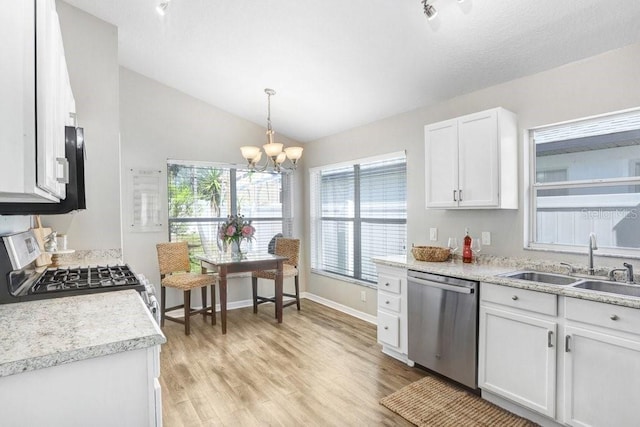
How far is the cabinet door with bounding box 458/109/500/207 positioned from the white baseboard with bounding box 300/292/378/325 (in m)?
1.95

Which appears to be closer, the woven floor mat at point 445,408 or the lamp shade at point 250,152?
the woven floor mat at point 445,408

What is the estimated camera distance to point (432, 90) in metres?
3.26

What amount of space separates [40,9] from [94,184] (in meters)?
2.31

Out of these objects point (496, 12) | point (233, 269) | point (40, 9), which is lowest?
point (233, 269)

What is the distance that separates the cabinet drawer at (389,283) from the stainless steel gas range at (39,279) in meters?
1.97

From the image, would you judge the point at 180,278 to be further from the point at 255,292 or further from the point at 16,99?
the point at 16,99

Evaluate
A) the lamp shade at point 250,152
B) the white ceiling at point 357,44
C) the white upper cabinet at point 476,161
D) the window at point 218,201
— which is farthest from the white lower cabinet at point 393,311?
the window at point 218,201

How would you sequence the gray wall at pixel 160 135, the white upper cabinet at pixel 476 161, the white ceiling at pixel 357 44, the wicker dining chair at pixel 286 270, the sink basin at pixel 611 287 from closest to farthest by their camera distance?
1. the sink basin at pixel 611 287
2. the white ceiling at pixel 357 44
3. the white upper cabinet at pixel 476 161
4. the gray wall at pixel 160 135
5. the wicker dining chair at pixel 286 270

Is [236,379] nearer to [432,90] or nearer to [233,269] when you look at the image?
[233,269]

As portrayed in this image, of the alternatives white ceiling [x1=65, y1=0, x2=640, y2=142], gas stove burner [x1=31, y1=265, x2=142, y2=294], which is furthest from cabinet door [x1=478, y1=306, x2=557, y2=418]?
gas stove burner [x1=31, y1=265, x2=142, y2=294]

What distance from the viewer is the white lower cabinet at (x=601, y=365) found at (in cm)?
183

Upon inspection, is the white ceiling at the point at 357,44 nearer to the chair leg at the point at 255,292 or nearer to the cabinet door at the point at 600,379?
the cabinet door at the point at 600,379

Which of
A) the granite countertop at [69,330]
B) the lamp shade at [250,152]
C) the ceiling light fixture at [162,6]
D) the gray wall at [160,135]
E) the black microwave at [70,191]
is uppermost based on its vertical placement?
the ceiling light fixture at [162,6]

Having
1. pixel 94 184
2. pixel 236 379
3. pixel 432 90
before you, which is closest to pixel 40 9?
pixel 94 184
